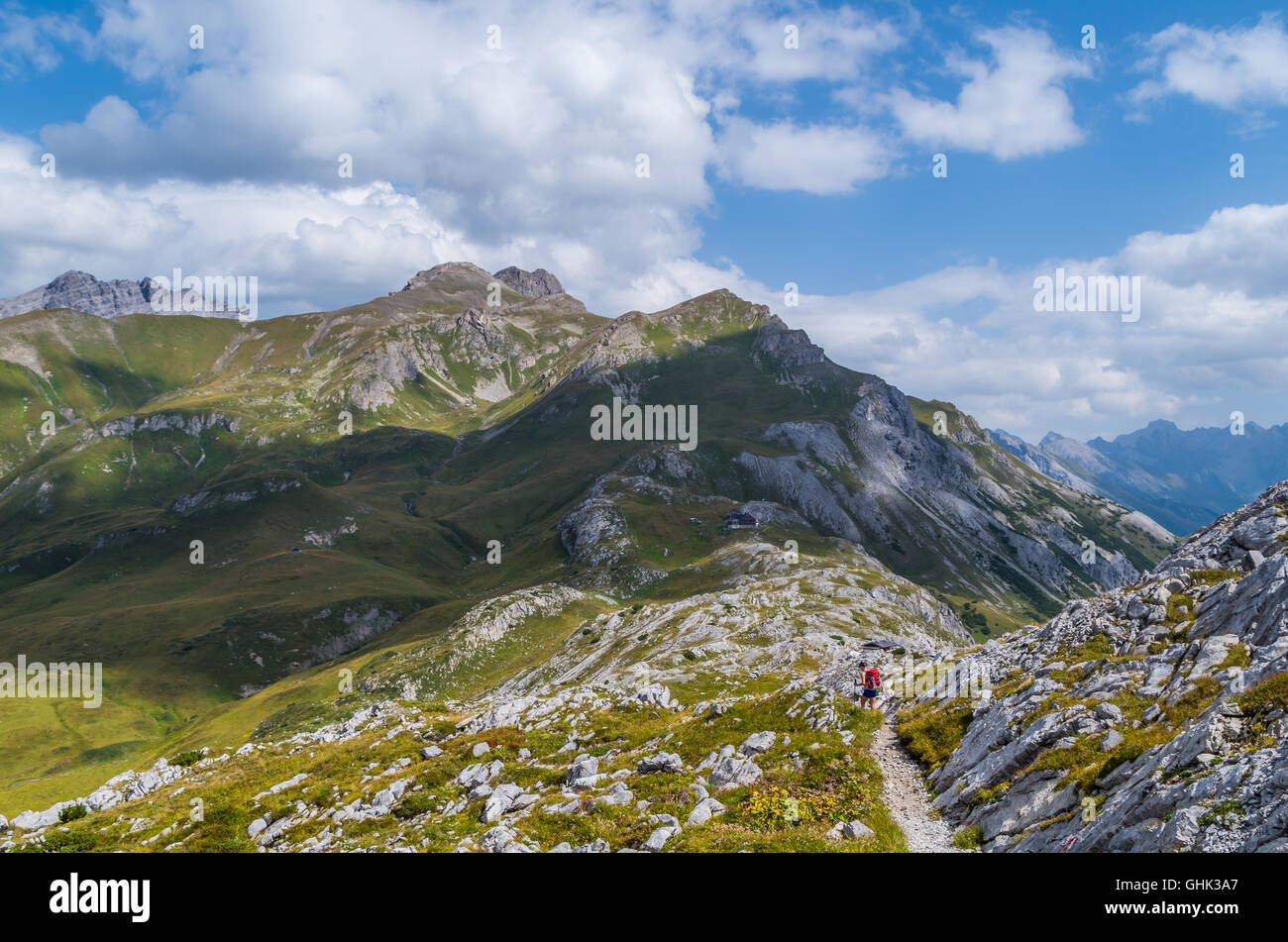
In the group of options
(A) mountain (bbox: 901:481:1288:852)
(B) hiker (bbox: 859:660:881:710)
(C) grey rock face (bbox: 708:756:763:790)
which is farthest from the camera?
(B) hiker (bbox: 859:660:881:710)

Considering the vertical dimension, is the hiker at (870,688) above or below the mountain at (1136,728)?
below

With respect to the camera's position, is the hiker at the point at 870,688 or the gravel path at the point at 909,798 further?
the hiker at the point at 870,688

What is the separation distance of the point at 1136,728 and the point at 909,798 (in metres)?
8.35

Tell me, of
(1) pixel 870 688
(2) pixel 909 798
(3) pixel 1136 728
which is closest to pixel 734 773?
(2) pixel 909 798

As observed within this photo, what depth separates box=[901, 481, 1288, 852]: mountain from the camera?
15.1 m

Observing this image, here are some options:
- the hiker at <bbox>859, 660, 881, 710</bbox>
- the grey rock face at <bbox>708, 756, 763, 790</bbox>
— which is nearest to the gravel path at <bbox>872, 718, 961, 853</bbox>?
the hiker at <bbox>859, 660, 881, 710</bbox>

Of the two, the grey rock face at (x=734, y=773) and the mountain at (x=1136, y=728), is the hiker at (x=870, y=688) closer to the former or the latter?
the mountain at (x=1136, y=728)

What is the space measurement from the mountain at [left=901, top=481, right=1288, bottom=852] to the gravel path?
0.72 metres

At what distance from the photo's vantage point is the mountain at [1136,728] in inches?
595

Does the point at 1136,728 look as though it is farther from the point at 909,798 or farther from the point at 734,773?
the point at 734,773

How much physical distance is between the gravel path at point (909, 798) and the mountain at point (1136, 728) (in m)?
0.72

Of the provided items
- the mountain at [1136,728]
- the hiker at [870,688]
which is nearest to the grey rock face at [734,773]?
the mountain at [1136,728]

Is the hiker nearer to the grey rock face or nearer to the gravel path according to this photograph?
the gravel path
